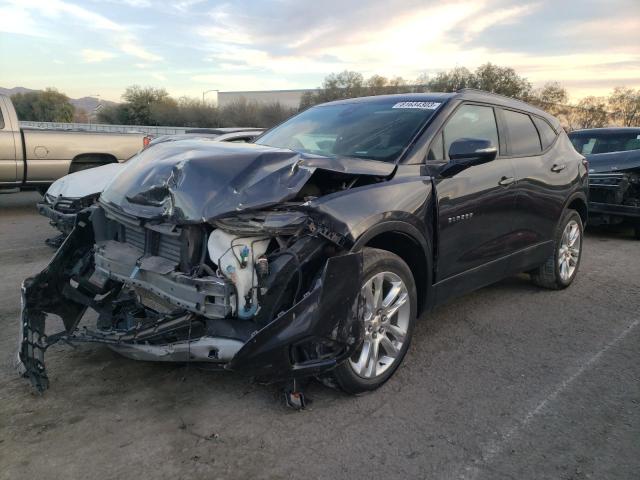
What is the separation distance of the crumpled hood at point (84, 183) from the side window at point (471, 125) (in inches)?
143

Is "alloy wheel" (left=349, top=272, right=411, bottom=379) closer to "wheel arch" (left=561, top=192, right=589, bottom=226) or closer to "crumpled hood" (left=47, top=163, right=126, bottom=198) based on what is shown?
"wheel arch" (left=561, top=192, right=589, bottom=226)

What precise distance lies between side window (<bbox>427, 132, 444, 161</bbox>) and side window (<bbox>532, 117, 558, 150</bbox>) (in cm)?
174

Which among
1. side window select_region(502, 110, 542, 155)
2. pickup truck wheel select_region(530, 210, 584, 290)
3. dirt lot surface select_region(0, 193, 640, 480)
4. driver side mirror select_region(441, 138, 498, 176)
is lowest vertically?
dirt lot surface select_region(0, 193, 640, 480)

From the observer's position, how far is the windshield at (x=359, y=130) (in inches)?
153

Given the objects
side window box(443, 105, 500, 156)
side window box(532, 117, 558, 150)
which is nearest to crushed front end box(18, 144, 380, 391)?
side window box(443, 105, 500, 156)

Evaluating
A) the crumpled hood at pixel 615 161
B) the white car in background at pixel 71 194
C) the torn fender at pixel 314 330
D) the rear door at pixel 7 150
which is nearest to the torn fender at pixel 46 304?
the torn fender at pixel 314 330

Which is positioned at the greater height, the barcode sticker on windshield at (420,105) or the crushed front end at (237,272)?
the barcode sticker on windshield at (420,105)

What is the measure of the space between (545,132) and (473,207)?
186 centimetres

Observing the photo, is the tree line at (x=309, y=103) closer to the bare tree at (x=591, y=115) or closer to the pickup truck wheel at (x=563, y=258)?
the bare tree at (x=591, y=115)

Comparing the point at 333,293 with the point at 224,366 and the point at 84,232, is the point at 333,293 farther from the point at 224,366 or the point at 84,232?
the point at 84,232

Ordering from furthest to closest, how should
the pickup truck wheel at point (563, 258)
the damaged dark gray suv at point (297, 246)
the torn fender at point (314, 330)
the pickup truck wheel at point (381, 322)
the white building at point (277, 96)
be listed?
the white building at point (277, 96) < the pickup truck wheel at point (563, 258) < the pickup truck wheel at point (381, 322) < the damaged dark gray suv at point (297, 246) < the torn fender at point (314, 330)

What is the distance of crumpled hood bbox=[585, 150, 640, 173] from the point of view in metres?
8.29

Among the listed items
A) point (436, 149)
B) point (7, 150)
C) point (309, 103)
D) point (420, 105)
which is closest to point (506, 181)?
point (436, 149)

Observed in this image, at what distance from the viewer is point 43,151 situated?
980cm
